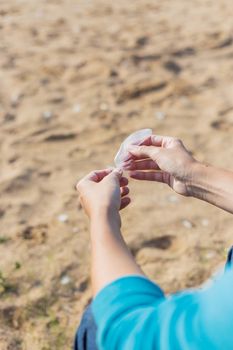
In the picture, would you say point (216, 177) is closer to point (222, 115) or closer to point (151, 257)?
point (151, 257)

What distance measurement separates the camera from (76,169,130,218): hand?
145cm

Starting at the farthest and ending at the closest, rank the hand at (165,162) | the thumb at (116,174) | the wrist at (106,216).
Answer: the hand at (165,162) < the thumb at (116,174) < the wrist at (106,216)

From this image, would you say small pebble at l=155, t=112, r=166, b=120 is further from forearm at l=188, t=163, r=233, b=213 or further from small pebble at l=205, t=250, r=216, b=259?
forearm at l=188, t=163, r=233, b=213

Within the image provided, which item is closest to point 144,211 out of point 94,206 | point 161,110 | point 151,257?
point 151,257

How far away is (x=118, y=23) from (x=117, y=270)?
425 centimetres

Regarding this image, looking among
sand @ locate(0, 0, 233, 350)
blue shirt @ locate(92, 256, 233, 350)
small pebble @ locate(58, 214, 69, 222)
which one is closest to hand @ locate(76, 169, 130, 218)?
blue shirt @ locate(92, 256, 233, 350)

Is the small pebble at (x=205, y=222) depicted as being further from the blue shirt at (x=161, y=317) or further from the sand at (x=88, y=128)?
the blue shirt at (x=161, y=317)

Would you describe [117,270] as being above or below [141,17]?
above

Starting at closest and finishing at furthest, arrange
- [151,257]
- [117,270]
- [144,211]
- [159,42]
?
[117,270] → [151,257] → [144,211] → [159,42]

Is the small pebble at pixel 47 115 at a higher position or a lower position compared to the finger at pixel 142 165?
lower

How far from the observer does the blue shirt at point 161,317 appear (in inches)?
41.0

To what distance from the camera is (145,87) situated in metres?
4.28

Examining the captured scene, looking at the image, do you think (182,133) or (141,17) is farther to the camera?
(141,17)

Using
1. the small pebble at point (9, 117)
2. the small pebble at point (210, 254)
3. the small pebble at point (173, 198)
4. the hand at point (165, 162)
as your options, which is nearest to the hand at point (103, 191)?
the hand at point (165, 162)
